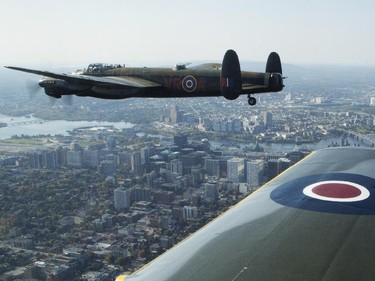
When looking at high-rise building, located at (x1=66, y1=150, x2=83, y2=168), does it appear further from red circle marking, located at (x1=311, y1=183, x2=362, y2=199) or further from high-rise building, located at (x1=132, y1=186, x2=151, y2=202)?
red circle marking, located at (x1=311, y1=183, x2=362, y2=199)

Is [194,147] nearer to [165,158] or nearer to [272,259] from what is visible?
[165,158]

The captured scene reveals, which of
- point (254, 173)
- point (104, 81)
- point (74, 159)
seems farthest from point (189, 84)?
point (74, 159)

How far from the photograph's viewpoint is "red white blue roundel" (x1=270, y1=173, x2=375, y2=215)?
2.75m

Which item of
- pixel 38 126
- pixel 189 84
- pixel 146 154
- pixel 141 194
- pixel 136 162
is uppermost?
pixel 189 84

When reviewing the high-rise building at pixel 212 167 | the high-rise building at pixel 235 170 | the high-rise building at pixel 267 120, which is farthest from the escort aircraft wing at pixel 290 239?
the high-rise building at pixel 267 120

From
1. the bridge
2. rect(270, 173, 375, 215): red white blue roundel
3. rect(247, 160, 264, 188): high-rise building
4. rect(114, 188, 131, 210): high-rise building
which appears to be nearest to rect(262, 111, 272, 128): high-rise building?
rect(247, 160, 264, 188): high-rise building

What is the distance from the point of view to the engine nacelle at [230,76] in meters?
4.48

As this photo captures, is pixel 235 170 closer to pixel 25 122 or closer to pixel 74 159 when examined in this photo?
pixel 74 159

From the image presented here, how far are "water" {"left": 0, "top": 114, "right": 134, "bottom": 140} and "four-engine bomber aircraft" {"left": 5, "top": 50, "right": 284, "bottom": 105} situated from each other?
1423 inches

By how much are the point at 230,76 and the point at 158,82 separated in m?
1.05

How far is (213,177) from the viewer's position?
2577 centimetres

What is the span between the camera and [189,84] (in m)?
5.32

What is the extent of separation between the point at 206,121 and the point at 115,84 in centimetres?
3850

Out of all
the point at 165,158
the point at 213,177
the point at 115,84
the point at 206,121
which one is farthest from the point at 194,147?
the point at 115,84
